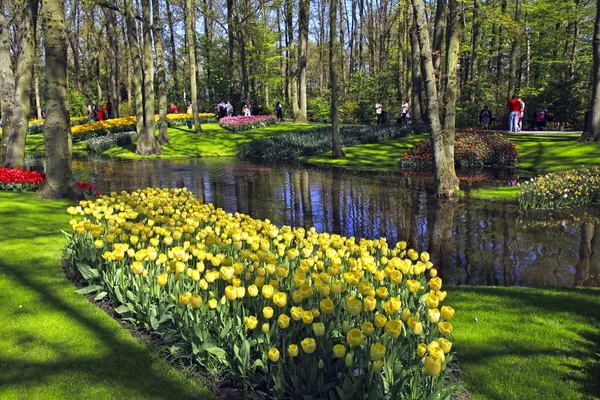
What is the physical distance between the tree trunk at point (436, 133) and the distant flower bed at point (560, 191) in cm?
191

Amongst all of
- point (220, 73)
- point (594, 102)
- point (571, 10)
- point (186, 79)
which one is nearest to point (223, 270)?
point (594, 102)

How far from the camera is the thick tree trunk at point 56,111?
985 centimetres

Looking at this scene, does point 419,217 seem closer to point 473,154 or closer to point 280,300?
point 280,300

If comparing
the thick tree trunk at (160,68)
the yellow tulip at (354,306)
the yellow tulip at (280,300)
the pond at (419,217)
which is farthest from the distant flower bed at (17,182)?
the thick tree trunk at (160,68)

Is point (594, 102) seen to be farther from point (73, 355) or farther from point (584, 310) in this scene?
point (73, 355)

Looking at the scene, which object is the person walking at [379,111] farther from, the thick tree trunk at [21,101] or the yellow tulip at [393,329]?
the yellow tulip at [393,329]

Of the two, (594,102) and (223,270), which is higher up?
(594,102)

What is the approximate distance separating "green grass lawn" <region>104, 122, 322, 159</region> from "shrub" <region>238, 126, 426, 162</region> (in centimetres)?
191

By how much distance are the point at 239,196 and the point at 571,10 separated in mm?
33568

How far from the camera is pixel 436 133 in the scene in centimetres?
1227

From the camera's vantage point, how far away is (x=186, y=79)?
57.7m

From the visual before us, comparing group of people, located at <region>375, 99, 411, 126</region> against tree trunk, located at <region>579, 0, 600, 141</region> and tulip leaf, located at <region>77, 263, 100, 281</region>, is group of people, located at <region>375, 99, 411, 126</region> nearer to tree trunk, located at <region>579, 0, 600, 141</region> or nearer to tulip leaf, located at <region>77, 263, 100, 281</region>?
tree trunk, located at <region>579, 0, 600, 141</region>

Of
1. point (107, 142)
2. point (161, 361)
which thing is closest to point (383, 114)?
point (107, 142)

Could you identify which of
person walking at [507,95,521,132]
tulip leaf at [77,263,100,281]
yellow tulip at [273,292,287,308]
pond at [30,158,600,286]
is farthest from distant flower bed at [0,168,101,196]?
person walking at [507,95,521,132]
